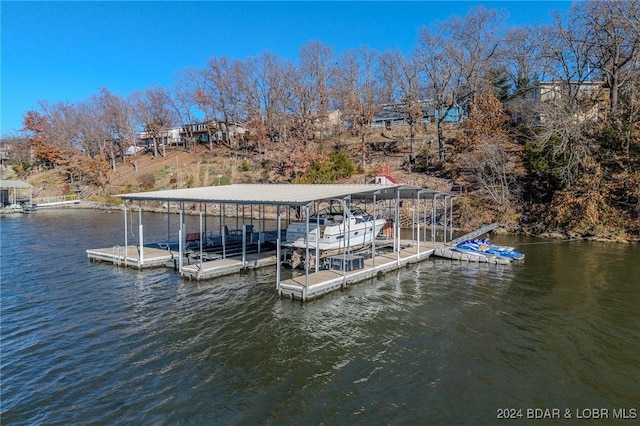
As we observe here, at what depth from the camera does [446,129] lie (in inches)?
2280

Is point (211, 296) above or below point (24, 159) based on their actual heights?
below

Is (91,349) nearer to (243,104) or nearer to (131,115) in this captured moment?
(243,104)

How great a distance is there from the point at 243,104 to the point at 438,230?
4377 cm

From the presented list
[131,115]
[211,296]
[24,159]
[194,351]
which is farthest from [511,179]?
[24,159]

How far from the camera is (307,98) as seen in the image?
184 ft

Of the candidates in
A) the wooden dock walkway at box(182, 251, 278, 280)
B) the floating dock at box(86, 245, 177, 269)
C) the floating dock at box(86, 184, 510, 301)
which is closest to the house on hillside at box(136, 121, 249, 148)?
the floating dock at box(86, 245, 177, 269)

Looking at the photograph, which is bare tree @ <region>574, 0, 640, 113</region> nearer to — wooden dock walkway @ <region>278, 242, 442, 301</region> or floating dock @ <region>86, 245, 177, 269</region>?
wooden dock walkway @ <region>278, 242, 442, 301</region>

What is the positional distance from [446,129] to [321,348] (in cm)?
5204

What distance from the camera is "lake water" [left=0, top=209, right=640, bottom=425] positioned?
888cm

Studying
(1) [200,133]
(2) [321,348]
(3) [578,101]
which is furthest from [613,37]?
(1) [200,133]

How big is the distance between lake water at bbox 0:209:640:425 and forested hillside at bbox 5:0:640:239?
44.8 feet

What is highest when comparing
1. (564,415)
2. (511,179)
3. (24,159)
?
(24,159)

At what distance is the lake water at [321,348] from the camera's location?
888 cm

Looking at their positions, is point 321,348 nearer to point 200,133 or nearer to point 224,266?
point 224,266
